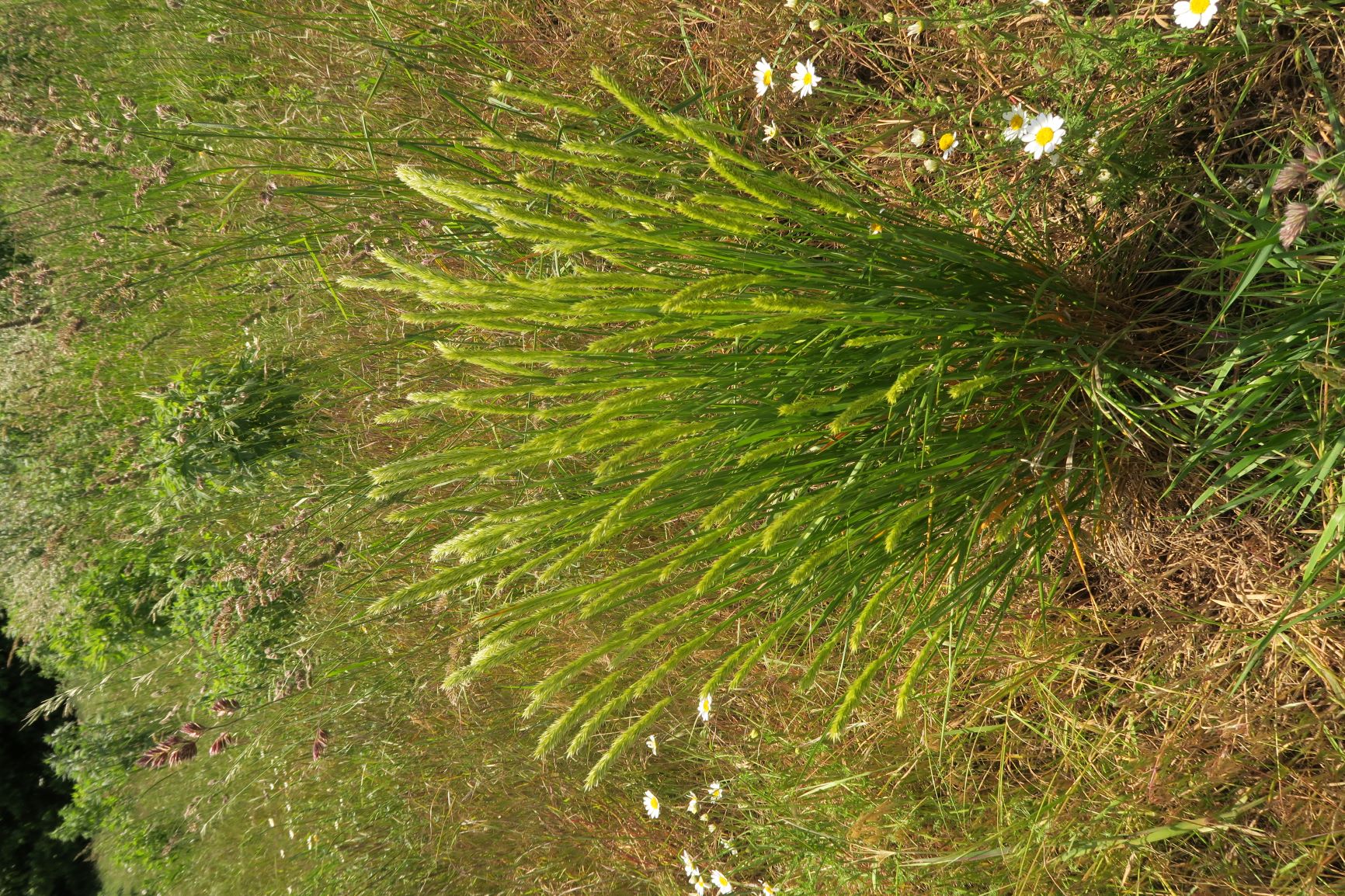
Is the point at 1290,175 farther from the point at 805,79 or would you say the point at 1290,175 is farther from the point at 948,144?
the point at 805,79

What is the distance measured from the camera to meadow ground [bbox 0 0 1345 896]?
127 cm

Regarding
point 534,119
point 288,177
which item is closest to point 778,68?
point 534,119

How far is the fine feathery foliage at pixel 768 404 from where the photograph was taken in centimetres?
117

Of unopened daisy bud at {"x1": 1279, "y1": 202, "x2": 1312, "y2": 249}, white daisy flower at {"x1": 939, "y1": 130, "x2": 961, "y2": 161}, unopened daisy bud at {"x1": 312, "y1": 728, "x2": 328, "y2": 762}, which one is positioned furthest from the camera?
unopened daisy bud at {"x1": 312, "y1": 728, "x2": 328, "y2": 762}

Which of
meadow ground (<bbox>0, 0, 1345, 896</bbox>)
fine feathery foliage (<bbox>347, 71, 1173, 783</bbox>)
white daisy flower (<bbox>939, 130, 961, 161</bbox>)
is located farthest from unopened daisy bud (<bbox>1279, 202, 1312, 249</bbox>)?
white daisy flower (<bbox>939, 130, 961, 161</bbox>)

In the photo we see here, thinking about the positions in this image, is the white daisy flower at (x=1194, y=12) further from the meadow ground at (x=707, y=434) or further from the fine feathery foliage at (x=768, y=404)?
the fine feathery foliage at (x=768, y=404)

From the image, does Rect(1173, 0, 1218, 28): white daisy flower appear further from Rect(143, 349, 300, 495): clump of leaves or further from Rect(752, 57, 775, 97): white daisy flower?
Rect(143, 349, 300, 495): clump of leaves

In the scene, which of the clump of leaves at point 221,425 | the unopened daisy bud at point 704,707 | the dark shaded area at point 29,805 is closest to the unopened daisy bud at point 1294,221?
the unopened daisy bud at point 704,707

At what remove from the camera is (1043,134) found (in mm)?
1544

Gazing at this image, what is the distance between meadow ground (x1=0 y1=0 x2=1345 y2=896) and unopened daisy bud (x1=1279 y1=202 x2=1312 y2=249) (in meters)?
0.02

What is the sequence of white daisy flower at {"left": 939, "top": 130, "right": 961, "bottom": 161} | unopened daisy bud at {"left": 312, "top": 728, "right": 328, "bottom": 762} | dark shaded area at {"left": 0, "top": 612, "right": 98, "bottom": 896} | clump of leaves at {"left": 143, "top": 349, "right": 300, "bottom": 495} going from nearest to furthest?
white daisy flower at {"left": 939, "top": 130, "right": 961, "bottom": 161} < unopened daisy bud at {"left": 312, "top": 728, "right": 328, "bottom": 762} < clump of leaves at {"left": 143, "top": 349, "right": 300, "bottom": 495} < dark shaded area at {"left": 0, "top": 612, "right": 98, "bottom": 896}

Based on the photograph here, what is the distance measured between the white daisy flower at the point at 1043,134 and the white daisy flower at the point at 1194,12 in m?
0.24

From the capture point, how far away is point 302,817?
301 cm

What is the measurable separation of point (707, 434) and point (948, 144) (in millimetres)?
1027
